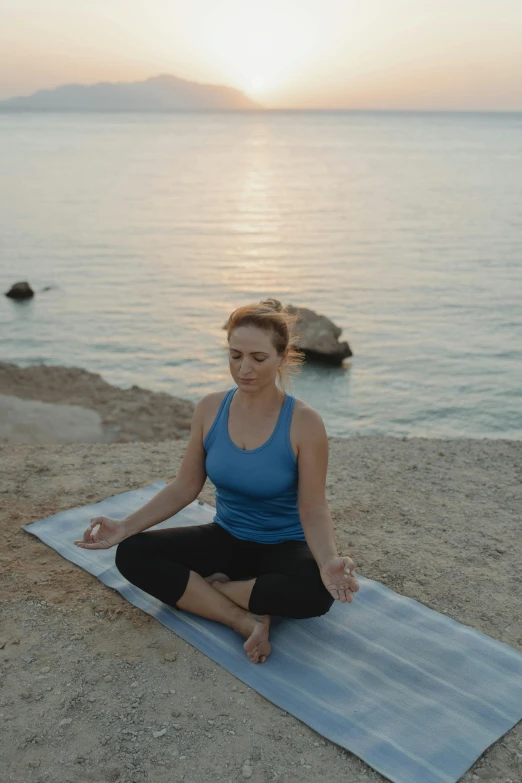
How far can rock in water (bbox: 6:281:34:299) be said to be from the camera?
17.2m

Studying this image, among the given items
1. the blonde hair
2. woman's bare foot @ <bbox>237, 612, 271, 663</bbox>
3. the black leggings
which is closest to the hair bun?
the blonde hair

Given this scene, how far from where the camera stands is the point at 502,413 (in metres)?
11.0

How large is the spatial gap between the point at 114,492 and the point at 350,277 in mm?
15154

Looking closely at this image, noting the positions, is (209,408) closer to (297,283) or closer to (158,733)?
(158,733)

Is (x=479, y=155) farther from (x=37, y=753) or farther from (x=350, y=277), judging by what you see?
(x=37, y=753)

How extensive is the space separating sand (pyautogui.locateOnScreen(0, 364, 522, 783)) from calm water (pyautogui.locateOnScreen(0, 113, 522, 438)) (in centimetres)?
459

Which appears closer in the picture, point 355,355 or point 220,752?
point 220,752

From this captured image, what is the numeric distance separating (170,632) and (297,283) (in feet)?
51.9

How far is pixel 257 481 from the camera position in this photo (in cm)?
372

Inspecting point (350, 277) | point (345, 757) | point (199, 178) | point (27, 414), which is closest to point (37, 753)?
point (345, 757)

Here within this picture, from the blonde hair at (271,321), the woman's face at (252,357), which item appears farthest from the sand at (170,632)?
the blonde hair at (271,321)

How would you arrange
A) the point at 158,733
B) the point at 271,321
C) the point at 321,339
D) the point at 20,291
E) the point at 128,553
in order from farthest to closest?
the point at 20,291
the point at 321,339
the point at 128,553
the point at 271,321
the point at 158,733

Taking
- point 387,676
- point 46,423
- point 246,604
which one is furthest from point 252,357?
point 46,423

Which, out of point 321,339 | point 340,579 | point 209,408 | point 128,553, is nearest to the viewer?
point 340,579
